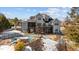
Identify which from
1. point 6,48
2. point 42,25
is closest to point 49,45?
point 42,25

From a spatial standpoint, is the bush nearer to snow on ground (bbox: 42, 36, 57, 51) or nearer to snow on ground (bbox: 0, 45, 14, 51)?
snow on ground (bbox: 0, 45, 14, 51)

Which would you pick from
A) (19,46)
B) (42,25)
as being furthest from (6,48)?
(42,25)

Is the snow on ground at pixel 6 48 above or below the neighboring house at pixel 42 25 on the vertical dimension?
below

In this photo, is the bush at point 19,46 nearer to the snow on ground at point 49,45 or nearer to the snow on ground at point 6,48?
the snow on ground at point 6,48

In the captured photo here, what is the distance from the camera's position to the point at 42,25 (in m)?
1.88

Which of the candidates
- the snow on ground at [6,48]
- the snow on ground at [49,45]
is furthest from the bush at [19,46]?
the snow on ground at [49,45]

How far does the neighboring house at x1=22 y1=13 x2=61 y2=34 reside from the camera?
1.86 metres

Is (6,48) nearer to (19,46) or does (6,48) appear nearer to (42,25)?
(19,46)

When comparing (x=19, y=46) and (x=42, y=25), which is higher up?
(x=42, y=25)

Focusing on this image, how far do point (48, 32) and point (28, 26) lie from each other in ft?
0.64

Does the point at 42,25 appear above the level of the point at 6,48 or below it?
above

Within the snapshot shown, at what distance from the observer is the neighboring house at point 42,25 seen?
186cm

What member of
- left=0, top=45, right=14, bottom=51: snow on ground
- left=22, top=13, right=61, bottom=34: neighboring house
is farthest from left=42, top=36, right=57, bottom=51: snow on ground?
left=0, top=45, right=14, bottom=51: snow on ground

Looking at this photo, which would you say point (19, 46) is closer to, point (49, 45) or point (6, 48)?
point (6, 48)
